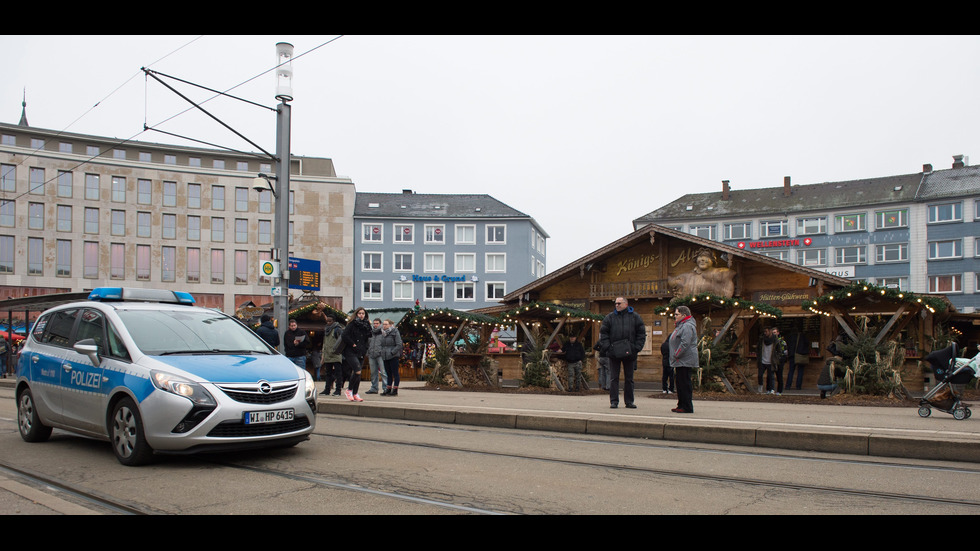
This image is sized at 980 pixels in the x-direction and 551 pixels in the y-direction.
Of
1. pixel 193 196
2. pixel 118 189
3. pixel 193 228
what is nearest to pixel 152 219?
pixel 193 228

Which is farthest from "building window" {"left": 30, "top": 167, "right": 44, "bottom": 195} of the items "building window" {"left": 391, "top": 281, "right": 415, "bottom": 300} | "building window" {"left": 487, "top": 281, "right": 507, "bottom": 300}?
"building window" {"left": 487, "top": 281, "right": 507, "bottom": 300}

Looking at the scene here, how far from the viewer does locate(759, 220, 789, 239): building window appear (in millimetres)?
68500

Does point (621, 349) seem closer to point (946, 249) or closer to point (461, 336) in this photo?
point (461, 336)

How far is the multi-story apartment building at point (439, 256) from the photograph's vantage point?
226 ft

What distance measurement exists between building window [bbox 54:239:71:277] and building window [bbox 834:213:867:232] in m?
62.3

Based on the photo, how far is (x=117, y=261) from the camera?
208ft

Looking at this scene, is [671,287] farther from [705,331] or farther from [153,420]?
[153,420]

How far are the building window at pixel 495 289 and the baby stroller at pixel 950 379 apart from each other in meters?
58.4

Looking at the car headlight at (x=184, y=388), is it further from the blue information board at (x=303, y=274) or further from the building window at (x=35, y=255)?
the building window at (x=35, y=255)

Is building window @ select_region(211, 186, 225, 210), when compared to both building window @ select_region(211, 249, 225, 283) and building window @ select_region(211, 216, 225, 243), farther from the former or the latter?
building window @ select_region(211, 249, 225, 283)

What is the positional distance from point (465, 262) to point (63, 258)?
32.5m

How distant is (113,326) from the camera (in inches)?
317

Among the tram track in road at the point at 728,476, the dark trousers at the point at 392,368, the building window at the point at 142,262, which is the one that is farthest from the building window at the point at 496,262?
the tram track in road at the point at 728,476

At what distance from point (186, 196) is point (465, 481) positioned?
64.8m
